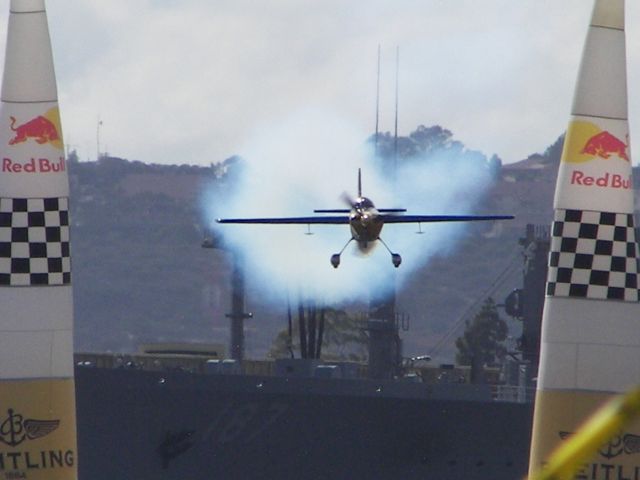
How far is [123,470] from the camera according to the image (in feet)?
148

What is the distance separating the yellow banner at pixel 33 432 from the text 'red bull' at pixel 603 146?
7.15m

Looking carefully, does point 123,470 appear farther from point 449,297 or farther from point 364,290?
point 449,297

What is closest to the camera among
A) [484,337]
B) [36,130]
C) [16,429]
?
[16,429]

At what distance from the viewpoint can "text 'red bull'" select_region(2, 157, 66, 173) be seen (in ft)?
65.6

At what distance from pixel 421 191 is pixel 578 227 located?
42338 millimetres

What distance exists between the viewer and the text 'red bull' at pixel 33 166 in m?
20.0

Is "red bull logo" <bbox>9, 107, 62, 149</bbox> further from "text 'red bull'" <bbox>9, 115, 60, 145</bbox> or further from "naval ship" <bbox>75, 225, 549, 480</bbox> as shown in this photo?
"naval ship" <bbox>75, 225, 549, 480</bbox>

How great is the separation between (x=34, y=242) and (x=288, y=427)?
26591mm

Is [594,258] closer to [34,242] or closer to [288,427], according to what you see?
[34,242]

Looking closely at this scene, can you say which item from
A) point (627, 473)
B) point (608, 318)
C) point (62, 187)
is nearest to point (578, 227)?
point (608, 318)

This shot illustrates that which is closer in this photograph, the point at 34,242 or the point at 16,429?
the point at 16,429

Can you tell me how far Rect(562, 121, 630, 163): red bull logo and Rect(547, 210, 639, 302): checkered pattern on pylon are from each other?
2.33 feet

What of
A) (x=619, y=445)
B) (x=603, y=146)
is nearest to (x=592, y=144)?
(x=603, y=146)

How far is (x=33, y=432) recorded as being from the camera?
19.8 m
